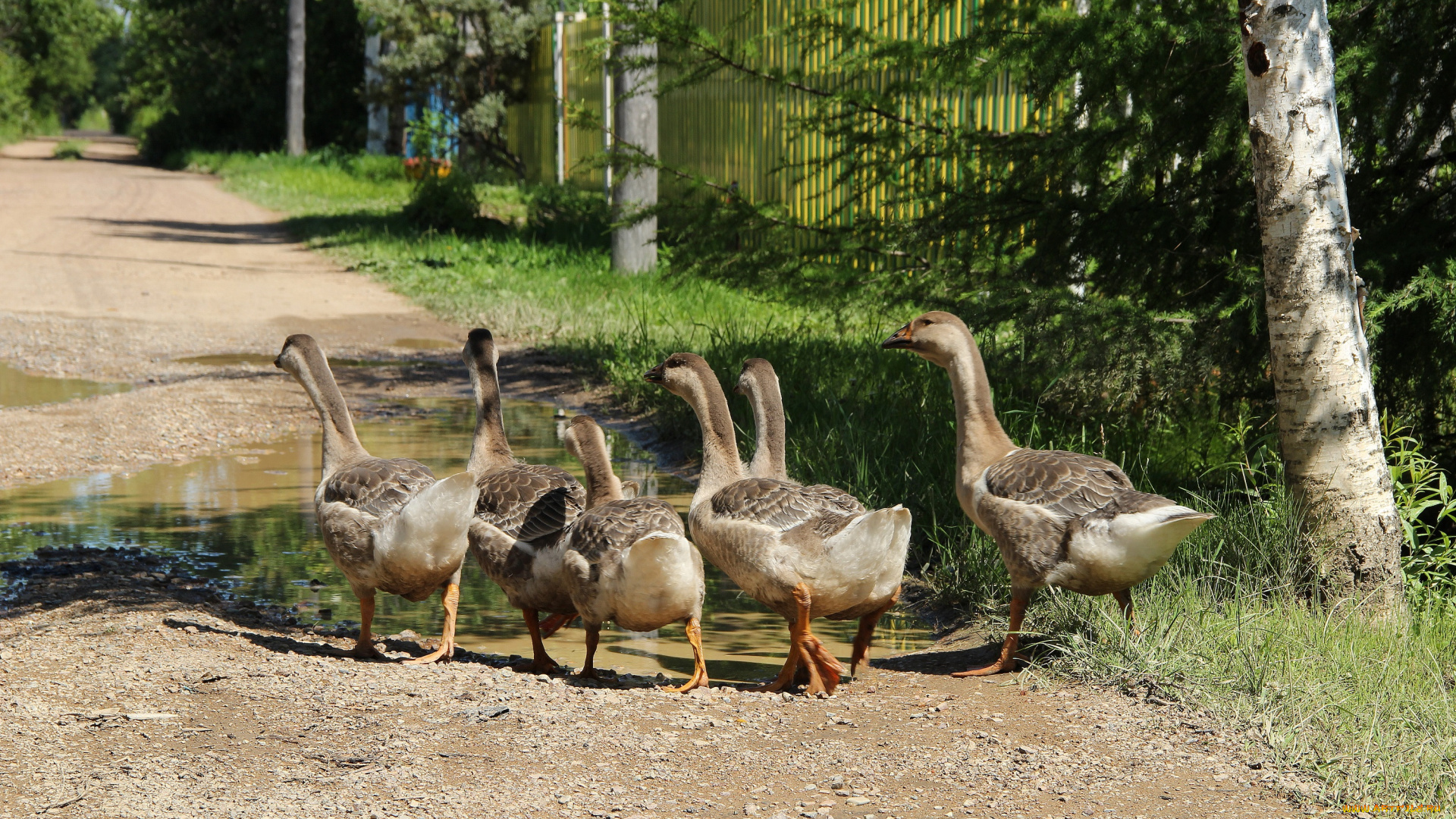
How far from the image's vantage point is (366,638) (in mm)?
5059

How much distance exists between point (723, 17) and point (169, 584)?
13.1 m

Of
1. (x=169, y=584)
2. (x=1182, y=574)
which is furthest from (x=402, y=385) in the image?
(x=1182, y=574)

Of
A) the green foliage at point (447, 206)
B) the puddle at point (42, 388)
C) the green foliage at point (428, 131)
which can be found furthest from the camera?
the green foliage at point (428, 131)

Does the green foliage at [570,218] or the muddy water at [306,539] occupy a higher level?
the green foliage at [570,218]

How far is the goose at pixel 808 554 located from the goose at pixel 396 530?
97 centimetres

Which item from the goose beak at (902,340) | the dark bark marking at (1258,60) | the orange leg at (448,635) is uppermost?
the dark bark marking at (1258,60)

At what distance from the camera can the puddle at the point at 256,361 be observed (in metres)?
11.3

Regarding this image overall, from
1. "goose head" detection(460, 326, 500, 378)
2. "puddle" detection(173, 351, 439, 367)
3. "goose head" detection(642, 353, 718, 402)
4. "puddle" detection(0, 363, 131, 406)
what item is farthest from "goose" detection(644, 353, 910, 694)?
"puddle" detection(173, 351, 439, 367)

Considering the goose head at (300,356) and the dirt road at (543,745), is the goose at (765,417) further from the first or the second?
the goose head at (300,356)

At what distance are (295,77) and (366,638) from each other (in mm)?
35098

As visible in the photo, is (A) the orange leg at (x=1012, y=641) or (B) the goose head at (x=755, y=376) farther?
(B) the goose head at (x=755, y=376)

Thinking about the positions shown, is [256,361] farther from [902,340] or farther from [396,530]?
[902,340]

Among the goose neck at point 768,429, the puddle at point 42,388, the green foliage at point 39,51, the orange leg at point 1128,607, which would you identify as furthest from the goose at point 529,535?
the green foliage at point 39,51

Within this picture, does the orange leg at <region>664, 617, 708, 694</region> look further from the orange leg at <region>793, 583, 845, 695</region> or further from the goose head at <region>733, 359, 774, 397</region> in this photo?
the goose head at <region>733, 359, 774, 397</region>
